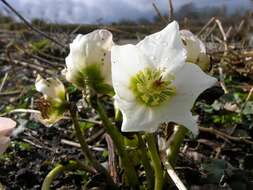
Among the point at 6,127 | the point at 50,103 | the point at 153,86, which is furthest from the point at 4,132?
the point at 153,86

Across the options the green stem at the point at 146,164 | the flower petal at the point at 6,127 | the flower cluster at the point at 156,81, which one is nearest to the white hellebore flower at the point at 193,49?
the flower cluster at the point at 156,81

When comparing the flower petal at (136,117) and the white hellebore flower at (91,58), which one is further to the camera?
the white hellebore flower at (91,58)

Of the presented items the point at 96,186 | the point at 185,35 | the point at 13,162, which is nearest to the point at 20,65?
the point at 13,162

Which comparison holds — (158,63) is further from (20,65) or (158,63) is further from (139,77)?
(20,65)

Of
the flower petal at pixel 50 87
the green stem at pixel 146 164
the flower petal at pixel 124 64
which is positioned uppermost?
the flower petal at pixel 50 87

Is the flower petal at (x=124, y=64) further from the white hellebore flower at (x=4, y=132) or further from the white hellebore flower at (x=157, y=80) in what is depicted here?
the white hellebore flower at (x=4, y=132)

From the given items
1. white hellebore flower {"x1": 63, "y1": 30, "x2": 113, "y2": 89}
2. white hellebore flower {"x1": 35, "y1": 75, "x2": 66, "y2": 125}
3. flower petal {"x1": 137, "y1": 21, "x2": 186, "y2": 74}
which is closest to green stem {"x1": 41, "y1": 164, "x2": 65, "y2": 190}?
white hellebore flower {"x1": 35, "y1": 75, "x2": 66, "y2": 125}
